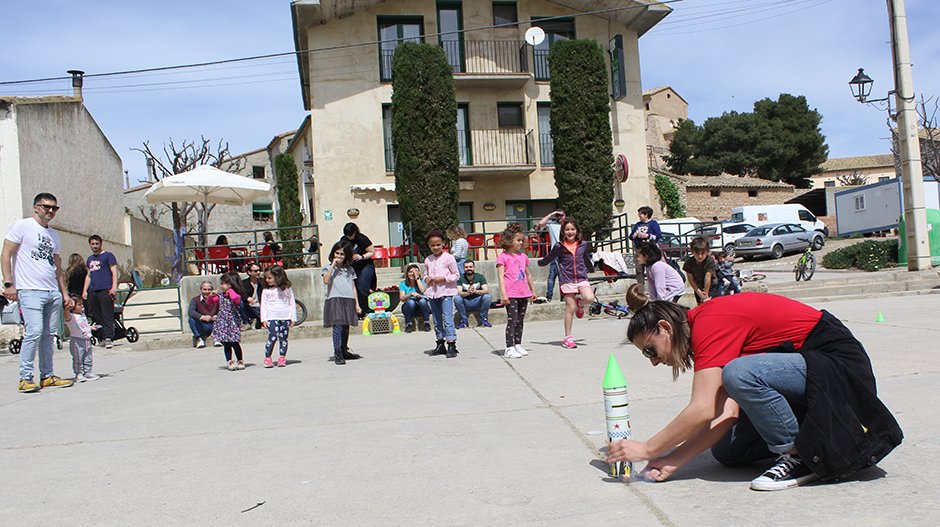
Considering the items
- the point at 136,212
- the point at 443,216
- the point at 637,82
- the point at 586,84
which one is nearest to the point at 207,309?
the point at 443,216

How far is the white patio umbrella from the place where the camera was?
1466 cm

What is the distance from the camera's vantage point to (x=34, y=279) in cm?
662

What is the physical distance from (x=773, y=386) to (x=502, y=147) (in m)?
18.4

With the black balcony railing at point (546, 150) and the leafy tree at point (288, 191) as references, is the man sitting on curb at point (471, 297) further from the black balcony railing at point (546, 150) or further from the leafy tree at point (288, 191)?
the leafy tree at point (288, 191)

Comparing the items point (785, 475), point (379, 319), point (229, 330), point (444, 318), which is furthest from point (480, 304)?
point (785, 475)

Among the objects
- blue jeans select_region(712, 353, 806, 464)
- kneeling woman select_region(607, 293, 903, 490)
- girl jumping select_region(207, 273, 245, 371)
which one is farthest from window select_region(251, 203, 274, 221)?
blue jeans select_region(712, 353, 806, 464)

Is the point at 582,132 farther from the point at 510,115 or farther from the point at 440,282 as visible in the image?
the point at 440,282

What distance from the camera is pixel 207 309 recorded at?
1128cm

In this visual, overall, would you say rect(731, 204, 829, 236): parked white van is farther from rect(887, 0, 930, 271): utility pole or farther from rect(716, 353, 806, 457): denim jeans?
rect(716, 353, 806, 457): denim jeans

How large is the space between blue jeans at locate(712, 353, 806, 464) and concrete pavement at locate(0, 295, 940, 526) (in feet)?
0.89

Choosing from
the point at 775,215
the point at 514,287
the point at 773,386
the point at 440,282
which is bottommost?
the point at 773,386

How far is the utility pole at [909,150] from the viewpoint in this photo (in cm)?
1580

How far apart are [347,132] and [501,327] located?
34.1ft

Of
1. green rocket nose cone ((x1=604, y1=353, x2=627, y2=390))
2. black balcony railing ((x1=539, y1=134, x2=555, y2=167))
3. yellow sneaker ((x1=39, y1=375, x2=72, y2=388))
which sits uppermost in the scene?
black balcony railing ((x1=539, y1=134, x2=555, y2=167))
